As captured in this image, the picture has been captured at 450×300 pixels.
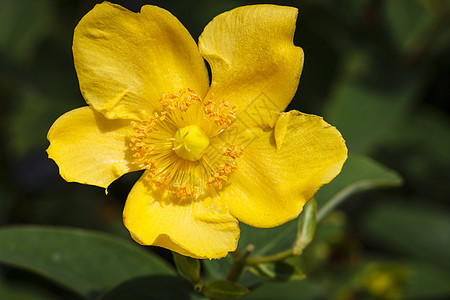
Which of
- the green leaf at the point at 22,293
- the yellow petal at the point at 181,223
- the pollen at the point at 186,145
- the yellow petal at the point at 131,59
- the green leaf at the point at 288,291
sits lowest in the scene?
the green leaf at the point at 22,293

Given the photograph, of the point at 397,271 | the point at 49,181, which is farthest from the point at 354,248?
the point at 49,181

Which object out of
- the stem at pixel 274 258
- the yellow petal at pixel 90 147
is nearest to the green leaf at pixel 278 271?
the stem at pixel 274 258

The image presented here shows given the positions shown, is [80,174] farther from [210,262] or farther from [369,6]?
[369,6]

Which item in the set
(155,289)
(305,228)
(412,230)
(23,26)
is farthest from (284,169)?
(23,26)

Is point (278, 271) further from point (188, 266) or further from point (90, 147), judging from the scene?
point (90, 147)

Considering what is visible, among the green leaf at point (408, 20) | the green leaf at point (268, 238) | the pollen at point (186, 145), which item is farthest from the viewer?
the green leaf at point (408, 20)

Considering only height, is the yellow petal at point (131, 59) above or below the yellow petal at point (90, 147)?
above

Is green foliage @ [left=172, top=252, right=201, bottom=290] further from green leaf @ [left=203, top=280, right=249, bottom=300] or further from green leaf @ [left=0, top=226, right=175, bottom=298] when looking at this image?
green leaf @ [left=0, top=226, right=175, bottom=298]

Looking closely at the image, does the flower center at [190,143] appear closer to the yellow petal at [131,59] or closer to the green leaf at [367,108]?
the yellow petal at [131,59]
